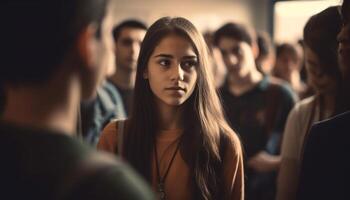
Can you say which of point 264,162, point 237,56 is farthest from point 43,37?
point 237,56

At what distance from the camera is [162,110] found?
7.20 ft

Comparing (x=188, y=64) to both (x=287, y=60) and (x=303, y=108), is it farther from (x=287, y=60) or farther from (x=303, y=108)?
(x=287, y=60)

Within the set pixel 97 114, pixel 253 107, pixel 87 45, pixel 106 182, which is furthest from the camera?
pixel 253 107

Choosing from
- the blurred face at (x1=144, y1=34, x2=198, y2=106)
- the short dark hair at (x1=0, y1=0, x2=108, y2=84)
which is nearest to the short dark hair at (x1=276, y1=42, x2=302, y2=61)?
the blurred face at (x1=144, y1=34, x2=198, y2=106)

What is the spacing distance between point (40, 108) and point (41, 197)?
0.19 m

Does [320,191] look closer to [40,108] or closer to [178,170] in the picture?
[178,170]

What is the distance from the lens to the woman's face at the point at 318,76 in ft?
7.40

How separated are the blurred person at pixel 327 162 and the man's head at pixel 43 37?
2.69 ft

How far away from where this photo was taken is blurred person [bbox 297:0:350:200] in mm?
1430

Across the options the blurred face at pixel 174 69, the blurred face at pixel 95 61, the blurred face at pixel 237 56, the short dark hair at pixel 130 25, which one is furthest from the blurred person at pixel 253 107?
the blurred face at pixel 95 61

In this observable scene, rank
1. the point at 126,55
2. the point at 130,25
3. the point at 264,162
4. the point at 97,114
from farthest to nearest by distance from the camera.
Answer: the point at 130,25
the point at 126,55
the point at 264,162
the point at 97,114

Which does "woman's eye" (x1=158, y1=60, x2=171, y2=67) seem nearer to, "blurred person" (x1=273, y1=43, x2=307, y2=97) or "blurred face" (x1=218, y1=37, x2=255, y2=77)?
"blurred face" (x1=218, y1=37, x2=255, y2=77)

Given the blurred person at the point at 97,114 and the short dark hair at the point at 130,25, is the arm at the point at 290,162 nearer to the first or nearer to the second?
the blurred person at the point at 97,114

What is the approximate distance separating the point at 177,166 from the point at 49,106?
1.14 metres
